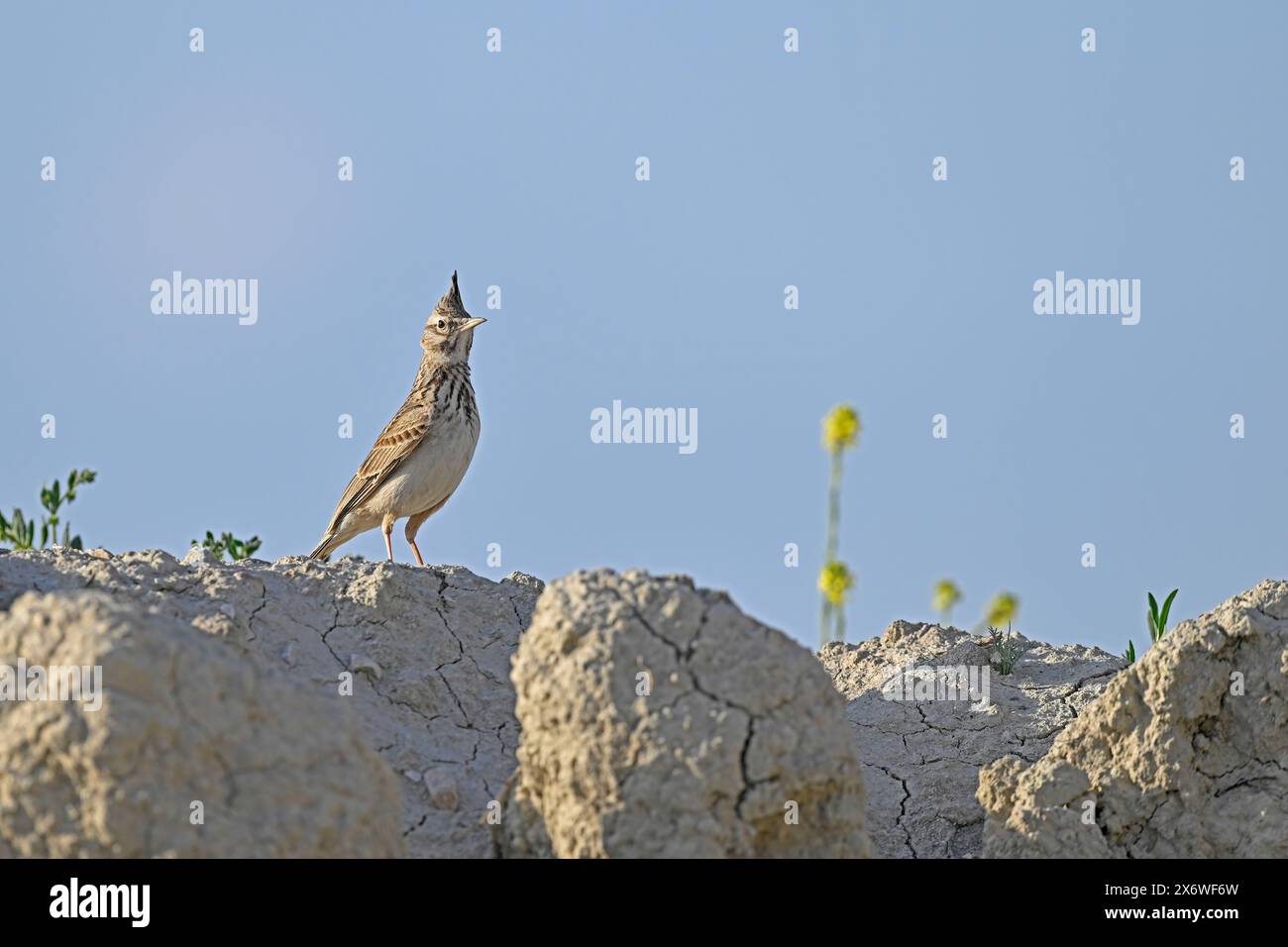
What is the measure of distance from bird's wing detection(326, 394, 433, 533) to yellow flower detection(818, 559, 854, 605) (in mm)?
2958

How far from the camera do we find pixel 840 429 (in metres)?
10.0

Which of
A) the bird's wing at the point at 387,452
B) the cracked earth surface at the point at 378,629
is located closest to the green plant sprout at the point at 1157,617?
the cracked earth surface at the point at 378,629

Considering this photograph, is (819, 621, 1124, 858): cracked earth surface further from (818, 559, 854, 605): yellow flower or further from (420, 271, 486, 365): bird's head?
(420, 271, 486, 365): bird's head

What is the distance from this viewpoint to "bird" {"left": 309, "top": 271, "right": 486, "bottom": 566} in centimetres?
1020

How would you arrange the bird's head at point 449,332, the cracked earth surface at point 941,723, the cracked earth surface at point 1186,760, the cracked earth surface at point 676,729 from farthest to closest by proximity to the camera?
the bird's head at point 449,332, the cracked earth surface at point 941,723, the cracked earth surface at point 1186,760, the cracked earth surface at point 676,729

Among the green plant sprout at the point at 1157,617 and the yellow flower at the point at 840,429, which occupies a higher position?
the yellow flower at the point at 840,429

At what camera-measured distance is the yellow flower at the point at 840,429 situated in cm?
998

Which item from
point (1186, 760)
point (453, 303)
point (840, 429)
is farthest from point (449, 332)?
point (1186, 760)

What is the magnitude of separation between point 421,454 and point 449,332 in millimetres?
1207

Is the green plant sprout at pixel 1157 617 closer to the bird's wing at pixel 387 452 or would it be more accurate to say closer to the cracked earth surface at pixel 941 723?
the cracked earth surface at pixel 941 723

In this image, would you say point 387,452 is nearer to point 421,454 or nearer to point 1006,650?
point 421,454

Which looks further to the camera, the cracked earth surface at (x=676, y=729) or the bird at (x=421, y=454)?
the bird at (x=421, y=454)

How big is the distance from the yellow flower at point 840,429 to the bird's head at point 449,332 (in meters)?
2.75
